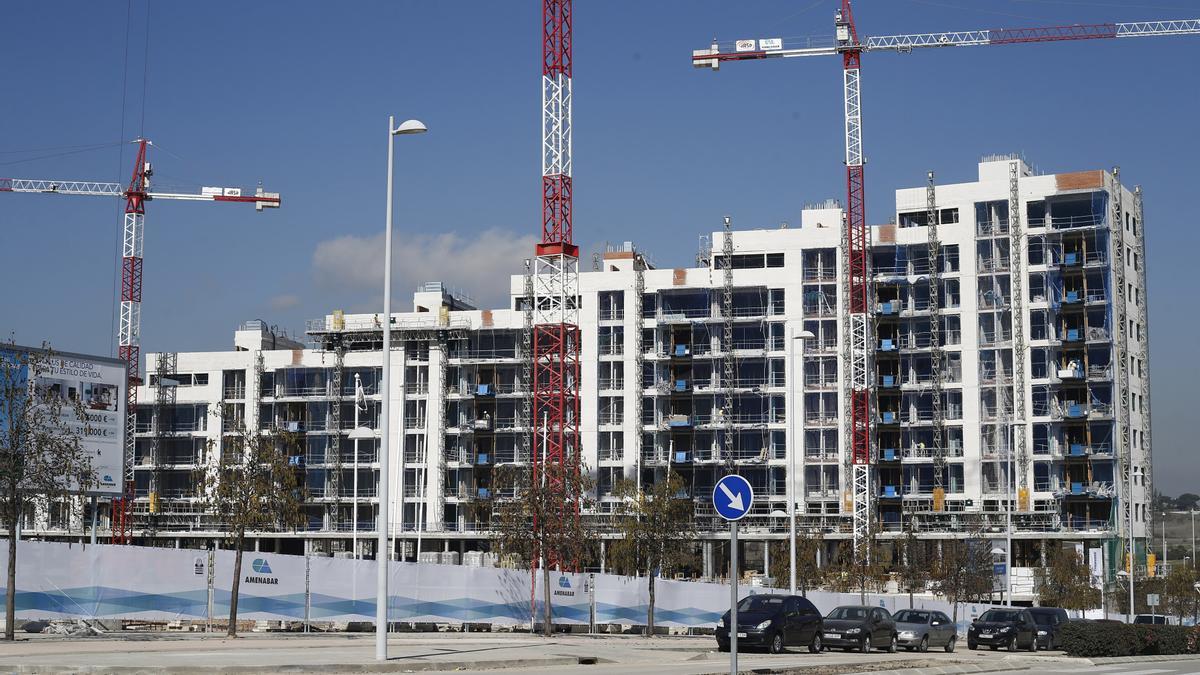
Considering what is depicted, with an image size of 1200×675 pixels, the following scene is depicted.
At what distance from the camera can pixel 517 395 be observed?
391ft

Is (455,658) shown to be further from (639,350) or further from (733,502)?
(639,350)

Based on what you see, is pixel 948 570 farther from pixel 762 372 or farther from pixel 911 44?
pixel 911 44

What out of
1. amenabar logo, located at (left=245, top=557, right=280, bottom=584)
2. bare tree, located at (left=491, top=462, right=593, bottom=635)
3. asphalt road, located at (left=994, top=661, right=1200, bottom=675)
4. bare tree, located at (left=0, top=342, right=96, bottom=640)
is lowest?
asphalt road, located at (left=994, top=661, right=1200, bottom=675)

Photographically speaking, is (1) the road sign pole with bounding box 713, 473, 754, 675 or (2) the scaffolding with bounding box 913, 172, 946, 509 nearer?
(1) the road sign pole with bounding box 713, 473, 754, 675

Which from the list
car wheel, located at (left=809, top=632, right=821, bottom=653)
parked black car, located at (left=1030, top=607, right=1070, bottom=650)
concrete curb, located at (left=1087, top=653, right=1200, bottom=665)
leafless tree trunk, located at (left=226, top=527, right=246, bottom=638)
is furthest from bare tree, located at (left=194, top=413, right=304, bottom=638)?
parked black car, located at (left=1030, top=607, right=1070, bottom=650)

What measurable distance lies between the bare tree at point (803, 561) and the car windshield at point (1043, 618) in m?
29.4

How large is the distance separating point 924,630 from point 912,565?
3504cm

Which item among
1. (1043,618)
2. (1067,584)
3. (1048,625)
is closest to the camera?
(1048,625)

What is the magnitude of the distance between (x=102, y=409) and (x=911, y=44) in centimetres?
8397

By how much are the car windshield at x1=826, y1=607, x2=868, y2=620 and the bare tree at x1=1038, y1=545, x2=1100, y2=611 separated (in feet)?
185

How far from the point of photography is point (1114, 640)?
130 feet

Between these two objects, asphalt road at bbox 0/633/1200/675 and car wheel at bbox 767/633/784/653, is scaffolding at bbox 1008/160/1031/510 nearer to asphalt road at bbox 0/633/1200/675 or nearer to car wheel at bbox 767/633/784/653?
asphalt road at bbox 0/633/1200/675

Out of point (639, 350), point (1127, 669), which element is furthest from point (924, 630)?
point (639, 350)

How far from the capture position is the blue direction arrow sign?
22.5 meters
